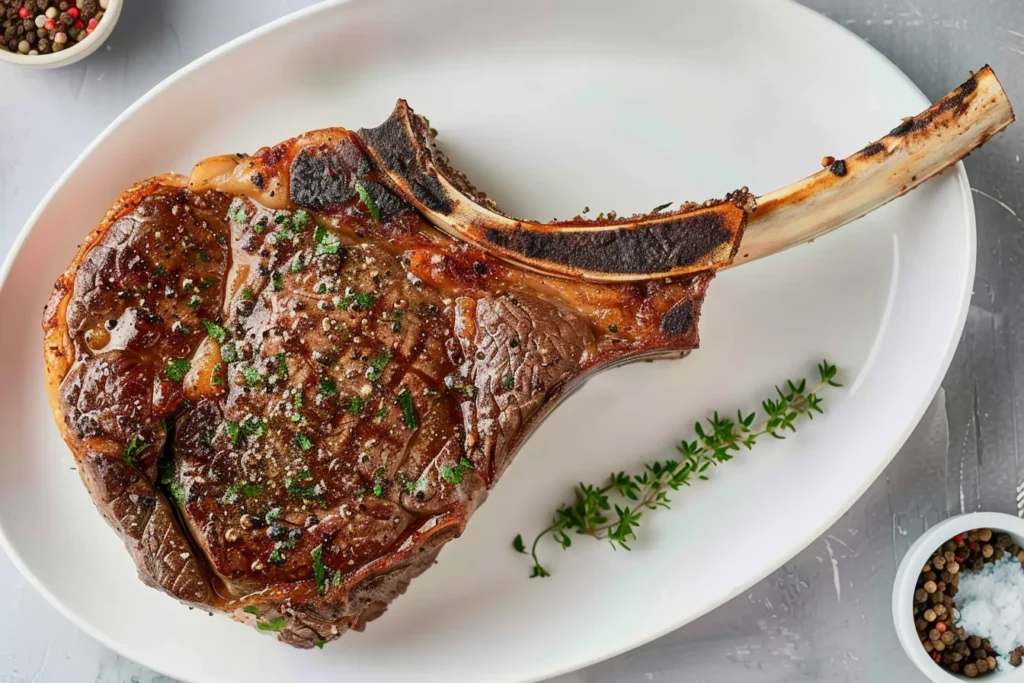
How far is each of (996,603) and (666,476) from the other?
50.2 inches

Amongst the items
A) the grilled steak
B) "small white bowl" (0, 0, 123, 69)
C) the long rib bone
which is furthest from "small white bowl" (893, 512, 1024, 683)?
"small white bowl" (0, 0, 123, 69)

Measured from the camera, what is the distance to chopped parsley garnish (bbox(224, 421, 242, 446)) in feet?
6.98

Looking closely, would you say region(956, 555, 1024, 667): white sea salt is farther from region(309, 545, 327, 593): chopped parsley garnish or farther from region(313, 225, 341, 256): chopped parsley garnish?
region(313, 225, 341, 256): chopped parsley garnish

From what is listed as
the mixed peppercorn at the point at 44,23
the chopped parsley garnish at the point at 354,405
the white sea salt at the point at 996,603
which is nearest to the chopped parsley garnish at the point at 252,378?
the chopped parsley garnish at the point at 354,405

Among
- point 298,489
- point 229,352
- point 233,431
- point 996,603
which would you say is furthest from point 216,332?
point 996,603

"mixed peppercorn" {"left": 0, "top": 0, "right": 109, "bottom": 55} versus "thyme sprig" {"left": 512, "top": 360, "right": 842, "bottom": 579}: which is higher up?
→ "mixed peppercorn" {"left": 0, "top": 0, "right": 109, "bottom": 55}

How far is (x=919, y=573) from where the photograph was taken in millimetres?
2730

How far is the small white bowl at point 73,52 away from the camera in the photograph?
2788 mm

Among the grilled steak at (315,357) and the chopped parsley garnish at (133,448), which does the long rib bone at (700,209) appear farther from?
the chopped parsley garnish at (133,448)

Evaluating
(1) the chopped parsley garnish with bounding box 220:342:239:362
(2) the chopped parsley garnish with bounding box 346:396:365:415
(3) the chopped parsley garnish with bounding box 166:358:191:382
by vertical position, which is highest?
(1) the chopped parsley garnish with bounding box 220:342:239:362

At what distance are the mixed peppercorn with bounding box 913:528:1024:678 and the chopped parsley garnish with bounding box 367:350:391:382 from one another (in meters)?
2.06

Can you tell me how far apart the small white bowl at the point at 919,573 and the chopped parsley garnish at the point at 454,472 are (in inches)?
65.9

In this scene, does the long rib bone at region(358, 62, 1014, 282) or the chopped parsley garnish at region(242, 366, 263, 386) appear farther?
the long rib bone at region(358, 62, 1014, 282)

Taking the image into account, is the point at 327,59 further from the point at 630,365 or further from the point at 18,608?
the point at 18,608
